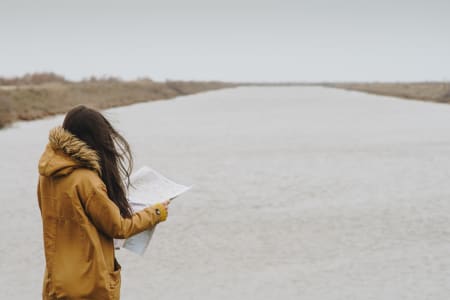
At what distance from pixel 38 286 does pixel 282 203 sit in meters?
3.80

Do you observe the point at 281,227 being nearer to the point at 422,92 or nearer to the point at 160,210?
the point at 160,210

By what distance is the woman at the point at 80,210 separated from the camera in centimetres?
240

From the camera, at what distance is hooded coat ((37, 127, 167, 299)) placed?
94.3 inches

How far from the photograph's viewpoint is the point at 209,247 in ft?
19.8

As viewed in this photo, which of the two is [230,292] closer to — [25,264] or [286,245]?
[286,245]

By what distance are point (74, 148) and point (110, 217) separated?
1.00 ft

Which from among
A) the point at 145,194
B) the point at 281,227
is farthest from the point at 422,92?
the point at 145,194

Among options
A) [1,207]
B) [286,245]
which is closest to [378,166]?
[286,245]

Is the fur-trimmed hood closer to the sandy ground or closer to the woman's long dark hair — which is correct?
the woman's long dark hair

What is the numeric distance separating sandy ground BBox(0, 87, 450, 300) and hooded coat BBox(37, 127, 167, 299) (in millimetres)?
1453

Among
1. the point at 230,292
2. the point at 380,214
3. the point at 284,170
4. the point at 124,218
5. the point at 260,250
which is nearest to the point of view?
the point at 124,218

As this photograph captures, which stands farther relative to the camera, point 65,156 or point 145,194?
point 145,194

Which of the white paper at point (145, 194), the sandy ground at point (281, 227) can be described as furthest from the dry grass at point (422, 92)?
the white paper at point (145, 194)

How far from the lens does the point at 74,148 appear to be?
2.38 m
